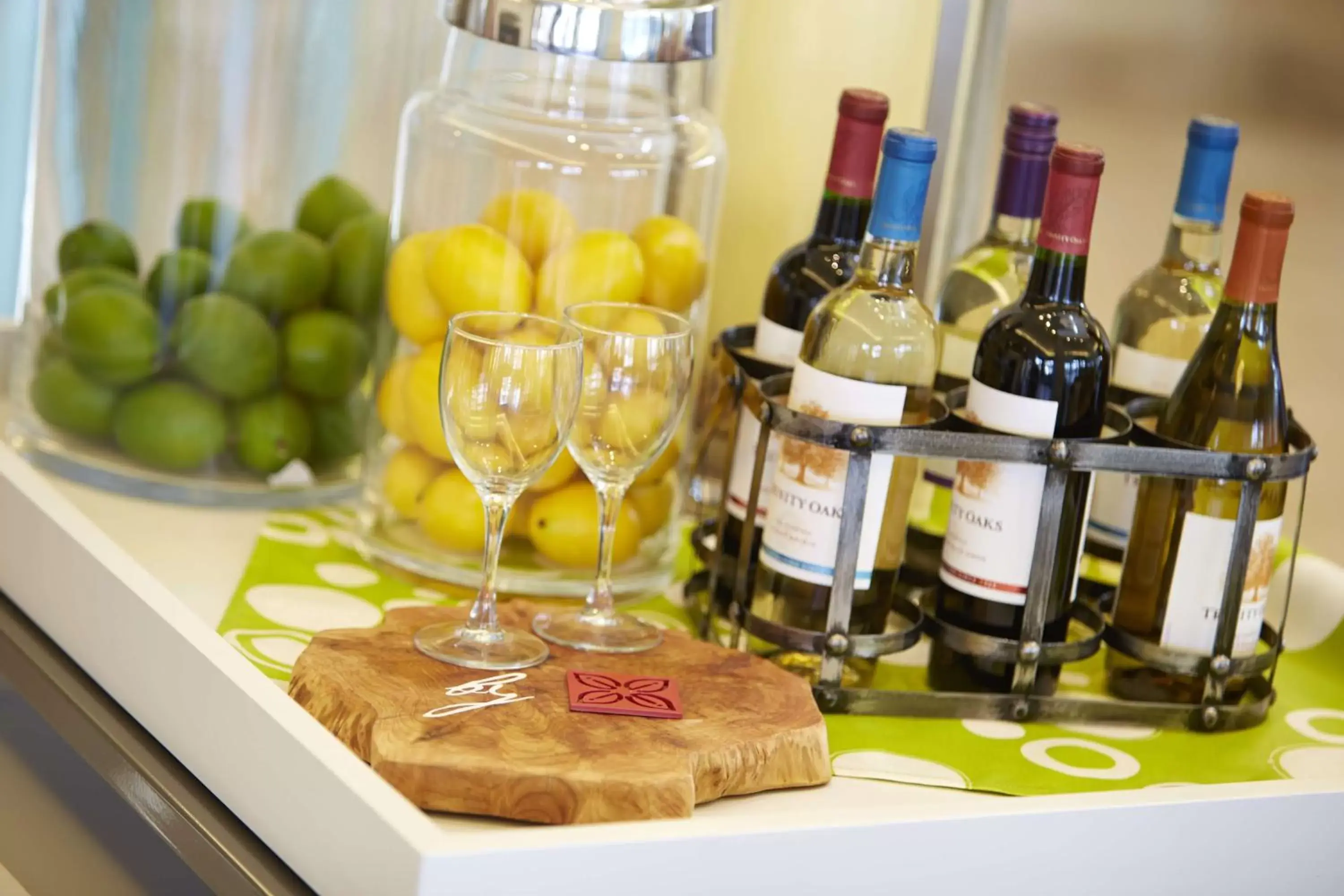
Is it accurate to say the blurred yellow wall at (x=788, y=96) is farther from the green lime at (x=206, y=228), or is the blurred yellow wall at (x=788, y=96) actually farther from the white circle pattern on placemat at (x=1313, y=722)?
the white circle pattern on placemat at (x=1313, y=722)

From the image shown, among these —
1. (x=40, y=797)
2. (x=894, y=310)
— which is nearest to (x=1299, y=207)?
(x=894, y=310)

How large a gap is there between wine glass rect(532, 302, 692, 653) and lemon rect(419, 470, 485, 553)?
102mm

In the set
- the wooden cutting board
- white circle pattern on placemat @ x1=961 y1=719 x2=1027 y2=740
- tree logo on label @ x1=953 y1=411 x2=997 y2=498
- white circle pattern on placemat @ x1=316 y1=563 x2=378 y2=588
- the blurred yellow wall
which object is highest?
Result: the blurred yellow wall

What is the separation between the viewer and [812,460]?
79cm

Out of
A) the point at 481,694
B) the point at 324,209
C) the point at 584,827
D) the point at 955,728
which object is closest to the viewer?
the point at 584,827

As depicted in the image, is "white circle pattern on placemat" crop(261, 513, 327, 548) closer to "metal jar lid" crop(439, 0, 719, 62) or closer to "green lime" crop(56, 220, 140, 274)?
"green lime" crop(56, 220, 140, 274)

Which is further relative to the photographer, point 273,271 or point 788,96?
point 788,96

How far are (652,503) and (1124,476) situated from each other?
11.6 inches

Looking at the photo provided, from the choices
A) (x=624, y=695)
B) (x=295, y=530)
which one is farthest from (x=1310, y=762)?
(x=295, y=530)

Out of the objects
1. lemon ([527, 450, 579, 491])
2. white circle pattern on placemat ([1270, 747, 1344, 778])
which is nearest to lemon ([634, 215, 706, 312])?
lemon ([527, 450, 579, 491])

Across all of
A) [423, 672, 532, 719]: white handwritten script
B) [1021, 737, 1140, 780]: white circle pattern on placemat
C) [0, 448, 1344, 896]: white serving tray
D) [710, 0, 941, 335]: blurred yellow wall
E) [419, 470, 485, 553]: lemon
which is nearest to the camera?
[0, 448, 1344, 896]: white serving tray

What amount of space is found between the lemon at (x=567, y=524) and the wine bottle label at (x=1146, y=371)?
0.34 metres

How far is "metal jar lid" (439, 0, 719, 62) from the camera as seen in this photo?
2.77 feet

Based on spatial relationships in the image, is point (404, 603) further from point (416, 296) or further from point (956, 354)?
point (956, 354)
